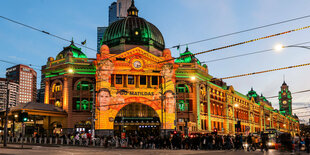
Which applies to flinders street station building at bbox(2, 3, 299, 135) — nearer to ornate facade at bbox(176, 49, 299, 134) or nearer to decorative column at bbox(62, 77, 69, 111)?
decorative column at bbox(62, 77, 69, 111)

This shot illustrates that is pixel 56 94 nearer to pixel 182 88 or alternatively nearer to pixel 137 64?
pixel 137 64

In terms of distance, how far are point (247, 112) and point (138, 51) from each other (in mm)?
54201

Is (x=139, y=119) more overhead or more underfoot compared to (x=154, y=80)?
more underfoot

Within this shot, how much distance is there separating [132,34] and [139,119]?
1831 centimetres

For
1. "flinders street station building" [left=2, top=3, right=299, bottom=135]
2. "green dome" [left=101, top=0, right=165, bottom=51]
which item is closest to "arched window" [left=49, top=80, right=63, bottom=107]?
"flinders street station building" [left=2, top=3, right=299, bottom=135]

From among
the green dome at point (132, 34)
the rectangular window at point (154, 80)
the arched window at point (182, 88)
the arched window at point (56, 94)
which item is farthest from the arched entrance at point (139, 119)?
the green dome at point (132, 34)

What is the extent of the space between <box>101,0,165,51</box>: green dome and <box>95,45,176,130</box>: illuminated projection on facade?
22.8ft

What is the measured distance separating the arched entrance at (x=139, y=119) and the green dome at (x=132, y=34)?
14093 mm

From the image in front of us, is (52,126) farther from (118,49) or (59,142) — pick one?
(118,49)

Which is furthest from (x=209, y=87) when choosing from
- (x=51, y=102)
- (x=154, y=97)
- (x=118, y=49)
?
(x=51, y=102)

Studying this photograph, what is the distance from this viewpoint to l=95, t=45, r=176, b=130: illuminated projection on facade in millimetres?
55831

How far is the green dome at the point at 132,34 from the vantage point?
65.4m

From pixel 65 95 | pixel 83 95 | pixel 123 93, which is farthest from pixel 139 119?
pixel 65 95

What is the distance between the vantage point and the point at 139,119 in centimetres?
5772
